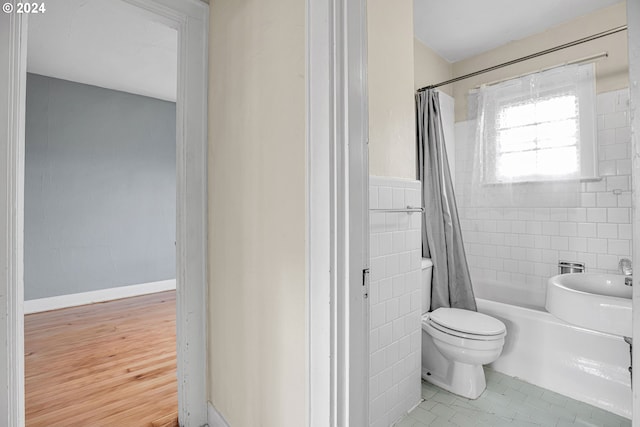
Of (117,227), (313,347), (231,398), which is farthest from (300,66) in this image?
(117,227)

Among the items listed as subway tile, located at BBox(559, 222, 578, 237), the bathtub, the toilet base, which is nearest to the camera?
the bathtub

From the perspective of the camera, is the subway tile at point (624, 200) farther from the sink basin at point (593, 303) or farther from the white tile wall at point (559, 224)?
the sink basin at point (593, 303)

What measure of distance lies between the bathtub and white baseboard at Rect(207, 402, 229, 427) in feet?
5.73

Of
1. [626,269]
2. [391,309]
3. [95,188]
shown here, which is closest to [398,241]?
[391,309]

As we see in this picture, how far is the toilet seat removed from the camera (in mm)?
1721

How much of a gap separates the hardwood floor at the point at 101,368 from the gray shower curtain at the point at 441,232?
1830mm

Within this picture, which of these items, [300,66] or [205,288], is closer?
[300,66]

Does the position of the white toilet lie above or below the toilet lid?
below

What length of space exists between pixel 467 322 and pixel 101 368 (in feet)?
7.92

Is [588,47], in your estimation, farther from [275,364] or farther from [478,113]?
[275,364]

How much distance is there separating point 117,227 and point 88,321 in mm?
1136

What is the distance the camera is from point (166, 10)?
1402 mm

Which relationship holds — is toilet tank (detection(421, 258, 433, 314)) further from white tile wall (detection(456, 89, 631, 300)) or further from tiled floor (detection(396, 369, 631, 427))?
white tile wall (detection(456, 89, 631, 300))

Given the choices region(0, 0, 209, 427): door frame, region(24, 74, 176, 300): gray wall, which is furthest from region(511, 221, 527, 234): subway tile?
region(24, 74, 176, 300): gray wall
